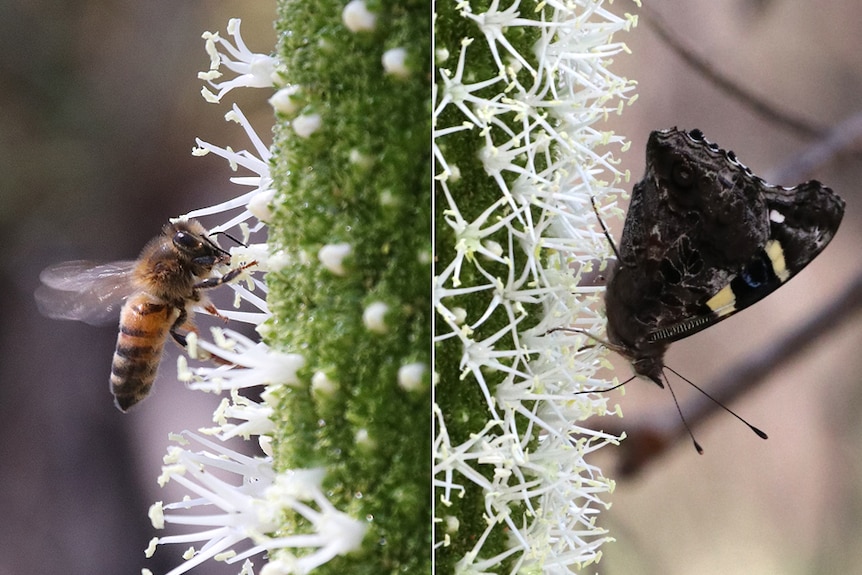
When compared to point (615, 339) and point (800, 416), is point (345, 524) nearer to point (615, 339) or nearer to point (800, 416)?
point (615, 339)

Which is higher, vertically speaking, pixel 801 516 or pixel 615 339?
pixel 615 339

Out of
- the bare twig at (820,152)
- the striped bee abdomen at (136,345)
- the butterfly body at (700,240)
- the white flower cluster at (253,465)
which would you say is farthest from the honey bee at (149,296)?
the bare twig at (820,152)

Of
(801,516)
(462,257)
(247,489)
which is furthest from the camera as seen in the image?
(801,516)

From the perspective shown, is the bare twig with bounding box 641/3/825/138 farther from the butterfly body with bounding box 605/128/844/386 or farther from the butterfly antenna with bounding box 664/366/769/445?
the butterfly antenna with bounding box 664/366/769/445

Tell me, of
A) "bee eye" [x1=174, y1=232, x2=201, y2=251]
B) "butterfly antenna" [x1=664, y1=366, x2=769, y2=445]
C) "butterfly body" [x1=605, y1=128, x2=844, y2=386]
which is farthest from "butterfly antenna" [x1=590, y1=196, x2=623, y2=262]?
"bee eye" [x1=174, y1=232, x2=201, y2=251]

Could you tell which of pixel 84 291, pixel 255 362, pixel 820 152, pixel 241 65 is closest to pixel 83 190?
pixel 84 291

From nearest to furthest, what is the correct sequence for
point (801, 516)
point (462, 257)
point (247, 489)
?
point (462, 257) → point (247, 489) → point (801, 516)

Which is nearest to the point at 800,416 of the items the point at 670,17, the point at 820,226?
the point at 820,226
